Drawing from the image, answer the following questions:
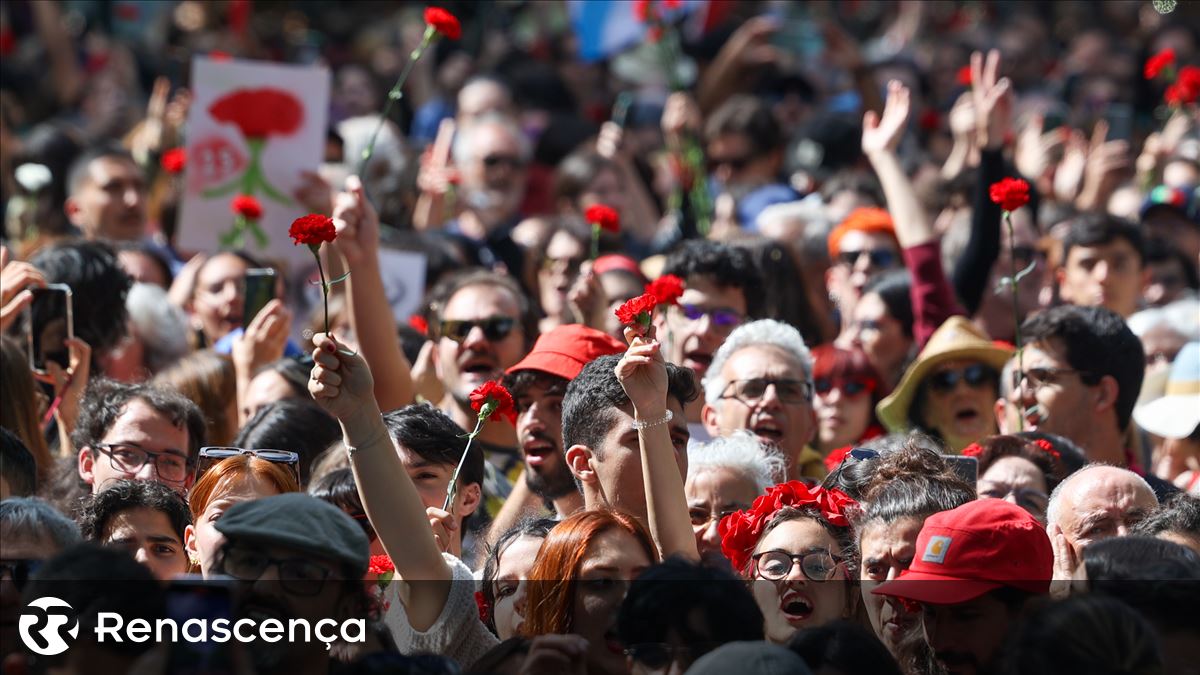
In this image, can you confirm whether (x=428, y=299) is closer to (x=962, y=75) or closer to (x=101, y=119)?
(x=962, y=75)

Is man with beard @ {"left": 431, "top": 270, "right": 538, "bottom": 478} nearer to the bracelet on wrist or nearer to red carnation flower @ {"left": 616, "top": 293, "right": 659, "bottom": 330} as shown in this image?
red carnation flower @ {"left": 616, "top": 293, "right": 659, "bottom": 330}

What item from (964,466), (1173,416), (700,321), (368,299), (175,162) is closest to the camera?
(964,466)

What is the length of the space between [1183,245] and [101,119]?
687 centimetres

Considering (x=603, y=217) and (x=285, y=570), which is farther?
(x=603, y=217)

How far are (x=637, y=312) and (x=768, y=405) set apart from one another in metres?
1.40

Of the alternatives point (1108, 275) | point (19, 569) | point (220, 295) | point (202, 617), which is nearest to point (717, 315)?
point (1108, 275)

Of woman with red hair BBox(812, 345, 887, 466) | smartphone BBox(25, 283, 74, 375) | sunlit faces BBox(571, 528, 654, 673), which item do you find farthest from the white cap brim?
smartphone BBox(25, 283, 74, 375)

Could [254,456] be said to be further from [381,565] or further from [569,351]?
[569,351]

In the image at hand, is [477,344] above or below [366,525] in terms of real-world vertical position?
above

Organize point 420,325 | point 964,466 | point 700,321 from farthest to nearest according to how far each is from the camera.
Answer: point 420,325 → point 700,321 → point 964,466

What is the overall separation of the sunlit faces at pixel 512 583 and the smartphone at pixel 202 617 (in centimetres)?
99

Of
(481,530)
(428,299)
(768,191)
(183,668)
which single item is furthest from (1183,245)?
(183,668)

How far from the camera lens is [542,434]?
19.1 feet

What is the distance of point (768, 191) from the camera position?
9719mm
